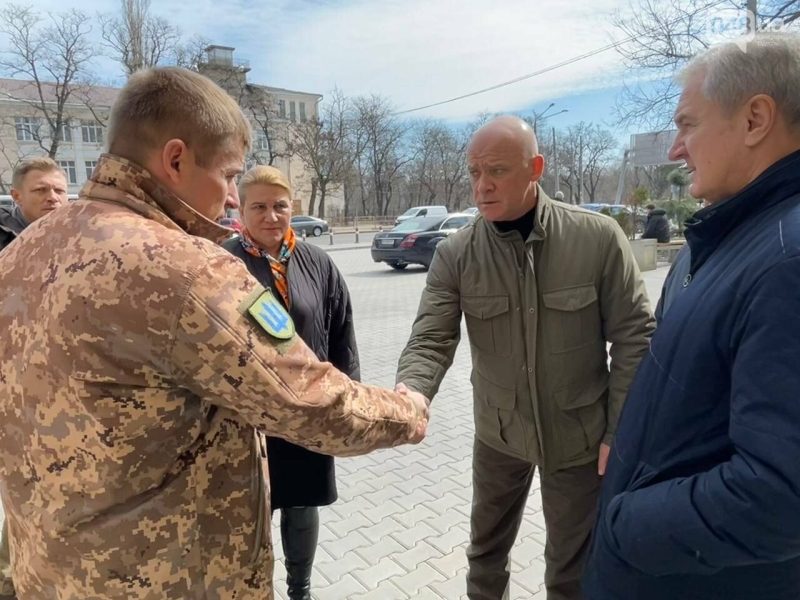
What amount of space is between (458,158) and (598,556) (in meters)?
62.3

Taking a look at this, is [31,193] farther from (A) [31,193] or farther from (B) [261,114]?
(B) [261,114]

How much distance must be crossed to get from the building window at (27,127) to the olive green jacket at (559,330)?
36.5m

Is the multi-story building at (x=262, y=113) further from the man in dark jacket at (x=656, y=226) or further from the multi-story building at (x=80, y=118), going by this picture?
the man in dark jacket at (x=656, y=226)

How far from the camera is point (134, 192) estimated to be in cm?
130

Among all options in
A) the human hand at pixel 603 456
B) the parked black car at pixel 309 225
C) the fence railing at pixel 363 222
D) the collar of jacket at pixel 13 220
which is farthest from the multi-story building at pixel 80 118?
the human hand at pixel 603 456

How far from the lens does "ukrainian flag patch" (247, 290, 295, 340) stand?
1246 millimetres

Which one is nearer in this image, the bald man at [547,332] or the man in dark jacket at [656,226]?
the bald man at [547,332]

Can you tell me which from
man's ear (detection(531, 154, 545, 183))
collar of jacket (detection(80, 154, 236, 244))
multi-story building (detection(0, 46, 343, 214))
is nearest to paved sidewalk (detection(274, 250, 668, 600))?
man's ear (detection(531, 154, 545, 183))

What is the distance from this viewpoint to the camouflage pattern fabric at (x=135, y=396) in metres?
1.18

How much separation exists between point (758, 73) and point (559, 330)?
1.21 metres

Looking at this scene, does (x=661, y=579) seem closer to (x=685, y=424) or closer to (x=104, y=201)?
(x=685, y=424)

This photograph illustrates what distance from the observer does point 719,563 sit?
1.11m

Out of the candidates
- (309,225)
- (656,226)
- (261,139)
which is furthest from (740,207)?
(261,139)

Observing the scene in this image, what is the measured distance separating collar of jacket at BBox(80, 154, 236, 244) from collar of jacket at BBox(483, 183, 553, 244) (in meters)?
1.34
